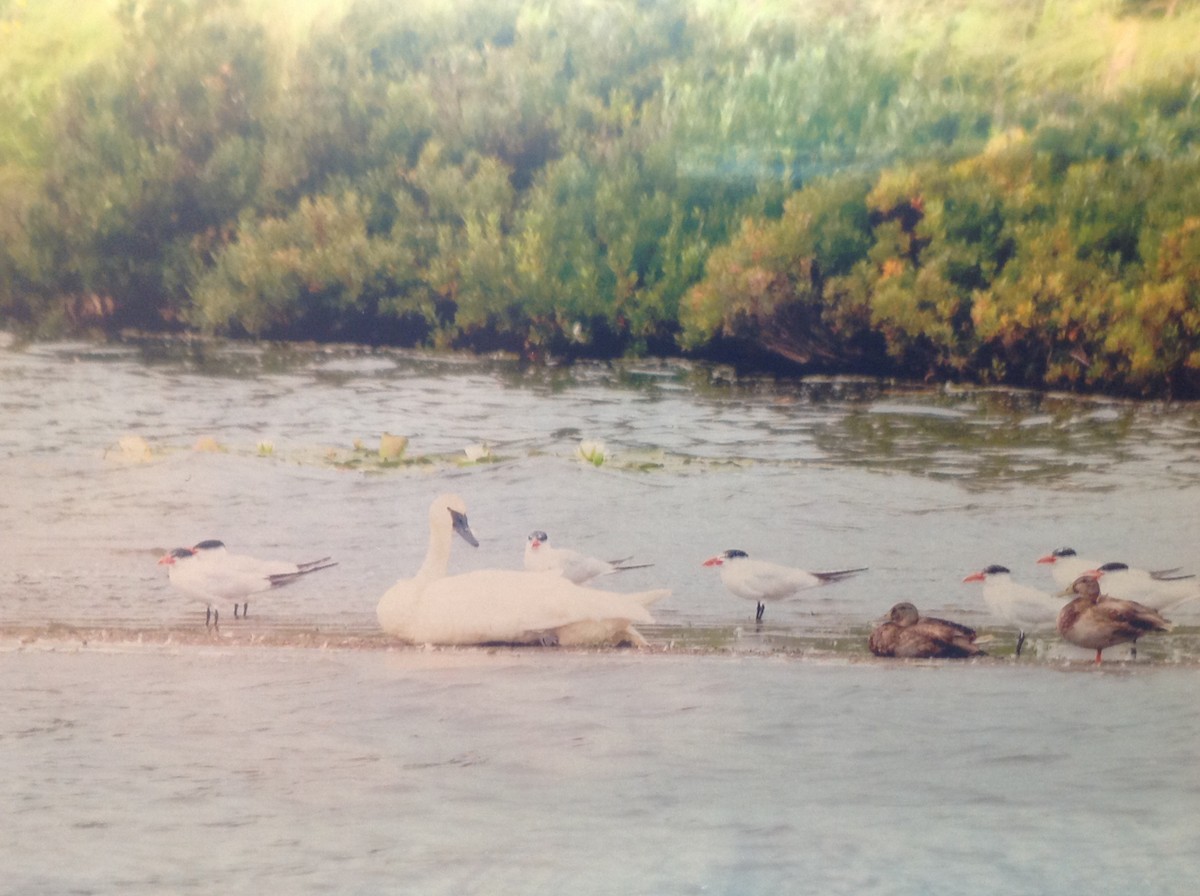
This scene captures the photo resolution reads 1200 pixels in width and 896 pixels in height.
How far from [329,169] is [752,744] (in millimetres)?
1387

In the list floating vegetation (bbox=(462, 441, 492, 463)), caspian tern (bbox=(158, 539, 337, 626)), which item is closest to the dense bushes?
floating vegetation (bbox=(462, 441, 492, 463))

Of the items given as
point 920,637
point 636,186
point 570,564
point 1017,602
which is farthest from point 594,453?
point 1017,602

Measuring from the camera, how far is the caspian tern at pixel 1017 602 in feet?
7.93

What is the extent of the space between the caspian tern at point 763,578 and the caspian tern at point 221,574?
2.52ft

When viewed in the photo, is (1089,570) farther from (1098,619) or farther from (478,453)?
(478,453)

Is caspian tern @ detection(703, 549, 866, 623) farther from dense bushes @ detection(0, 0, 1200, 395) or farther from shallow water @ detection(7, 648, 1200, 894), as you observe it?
dense bushes @ detection(0, 0, 1200, 395)

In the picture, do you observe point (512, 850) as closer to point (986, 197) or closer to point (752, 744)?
point (752, 744)

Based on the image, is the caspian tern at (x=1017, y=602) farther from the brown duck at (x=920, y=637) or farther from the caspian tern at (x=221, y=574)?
the caspian tern at (x=221, y=574)

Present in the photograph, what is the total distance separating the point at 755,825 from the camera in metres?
2.30

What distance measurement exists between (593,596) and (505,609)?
0.17m

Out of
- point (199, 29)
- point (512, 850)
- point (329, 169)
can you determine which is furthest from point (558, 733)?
point (199, 29)

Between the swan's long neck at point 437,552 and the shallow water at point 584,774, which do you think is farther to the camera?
the swan's long neck at point 437,552

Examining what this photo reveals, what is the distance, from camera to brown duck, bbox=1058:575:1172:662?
241 cm

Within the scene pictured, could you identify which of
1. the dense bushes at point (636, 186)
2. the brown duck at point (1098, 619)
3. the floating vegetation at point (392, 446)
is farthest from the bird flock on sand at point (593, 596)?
the dense bushes at point (636, 186)
